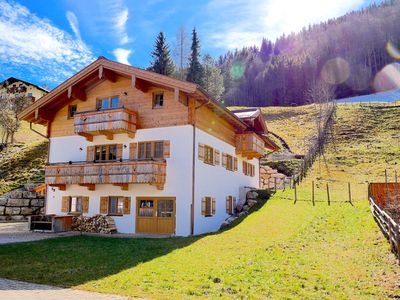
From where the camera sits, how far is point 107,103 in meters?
24.2

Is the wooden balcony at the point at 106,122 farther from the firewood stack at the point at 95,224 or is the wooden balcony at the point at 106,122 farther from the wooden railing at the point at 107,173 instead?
the firewood stack at the point at 95,224

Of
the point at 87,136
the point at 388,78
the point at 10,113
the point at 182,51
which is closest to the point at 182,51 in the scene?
the point at 182,51

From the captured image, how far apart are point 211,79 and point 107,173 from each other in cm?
5077

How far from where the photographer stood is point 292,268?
1161 centimetres

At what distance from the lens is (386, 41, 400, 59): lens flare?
103500 millimetres

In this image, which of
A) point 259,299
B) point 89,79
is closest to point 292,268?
point 259,299

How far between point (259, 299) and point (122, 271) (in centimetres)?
446

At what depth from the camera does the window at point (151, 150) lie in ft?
70.9

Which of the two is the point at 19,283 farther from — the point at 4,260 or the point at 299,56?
the point at 299,56

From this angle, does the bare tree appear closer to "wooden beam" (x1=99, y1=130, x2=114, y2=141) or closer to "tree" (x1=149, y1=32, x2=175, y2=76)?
"tree" (x1=149, y1=32, x2=175, y2=76)

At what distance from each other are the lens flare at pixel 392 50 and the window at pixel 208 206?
100 meters

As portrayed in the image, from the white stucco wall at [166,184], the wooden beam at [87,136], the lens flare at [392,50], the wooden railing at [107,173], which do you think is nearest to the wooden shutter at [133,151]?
the white stucco wall at [166,184]

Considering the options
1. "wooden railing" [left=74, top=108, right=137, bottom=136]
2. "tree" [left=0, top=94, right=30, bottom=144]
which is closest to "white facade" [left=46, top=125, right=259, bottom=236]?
"wooden railing" [left=74, top=108, right=137, bottom=136]

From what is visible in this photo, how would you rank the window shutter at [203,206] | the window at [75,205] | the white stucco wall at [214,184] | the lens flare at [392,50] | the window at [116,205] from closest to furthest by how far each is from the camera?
the white stucco wall at [214,184] < the window shutter at [203,206] < the window at [116,205] < the window at [75,205] < the lens flare at [392,50]
